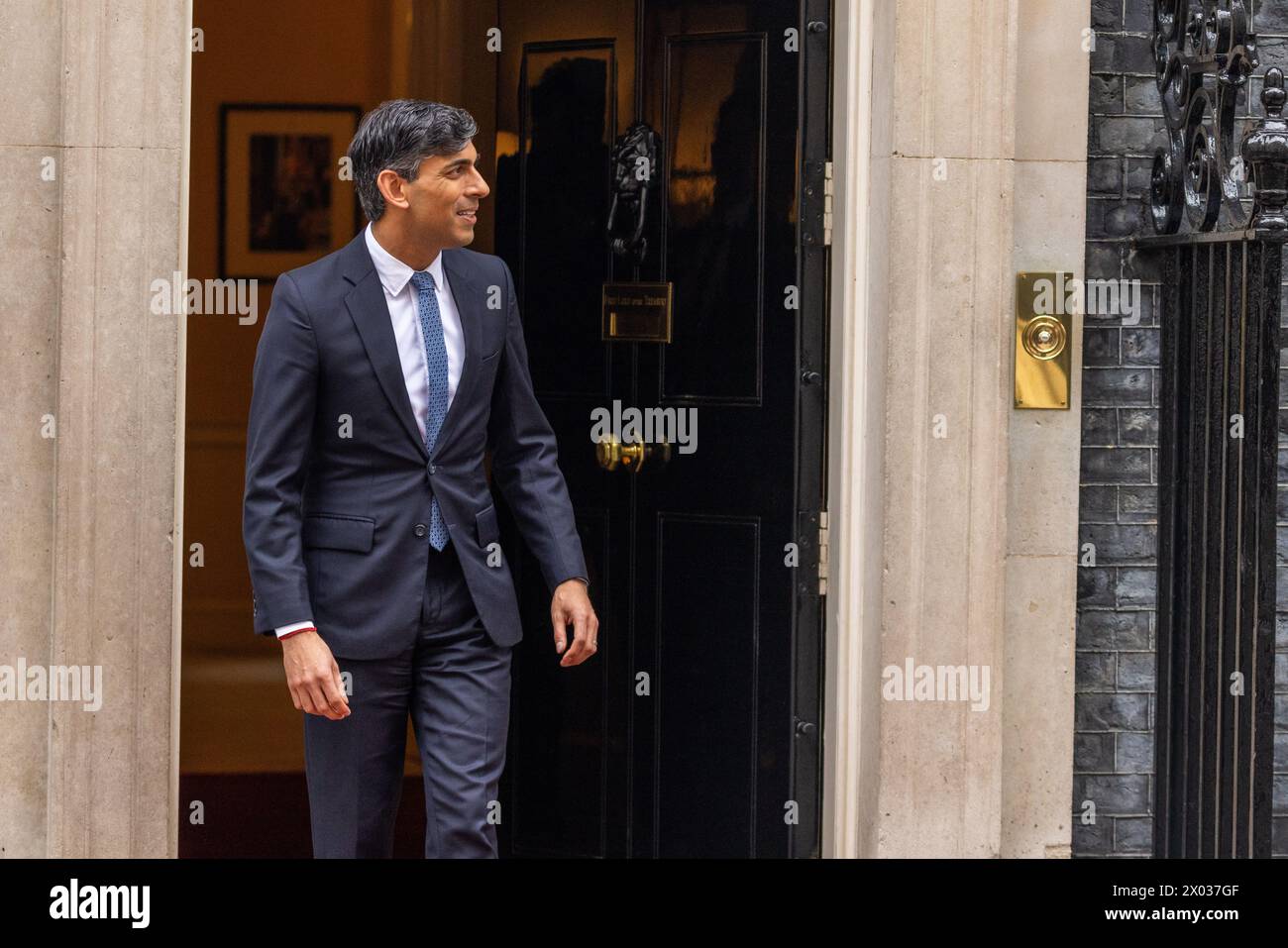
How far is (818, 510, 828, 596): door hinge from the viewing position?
495 centimetres

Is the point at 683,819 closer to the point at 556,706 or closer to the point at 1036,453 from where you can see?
the point at 556,706

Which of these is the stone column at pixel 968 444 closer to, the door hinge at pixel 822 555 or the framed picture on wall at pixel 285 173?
the door hinge at pixel 822 555

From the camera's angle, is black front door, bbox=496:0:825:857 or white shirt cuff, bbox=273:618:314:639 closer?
white shirt cuff, bbox=273:618:314:639

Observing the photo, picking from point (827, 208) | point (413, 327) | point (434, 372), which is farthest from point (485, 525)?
point (827, 208)

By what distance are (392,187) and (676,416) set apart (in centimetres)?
173

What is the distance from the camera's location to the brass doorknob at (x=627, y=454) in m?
5.25

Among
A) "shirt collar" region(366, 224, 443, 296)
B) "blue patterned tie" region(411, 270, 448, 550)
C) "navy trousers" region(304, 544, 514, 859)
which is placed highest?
"shirt collar" region(366, 224, 443, 296)

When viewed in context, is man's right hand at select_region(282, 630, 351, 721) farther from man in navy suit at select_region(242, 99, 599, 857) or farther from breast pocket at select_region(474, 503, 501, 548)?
breast pocket at select_region(474, 503, 501, 548)

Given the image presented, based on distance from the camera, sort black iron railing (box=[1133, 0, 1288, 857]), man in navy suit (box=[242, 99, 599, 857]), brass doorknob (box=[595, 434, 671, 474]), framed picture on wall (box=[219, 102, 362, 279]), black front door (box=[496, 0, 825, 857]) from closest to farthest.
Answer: man in navy suit (box=[242, 99, 599, 857])
black iron railing (box=[1133, 0, 1288, 857])
black front door (box=[496, 0, 825, 857])
brass doorknob (box=[595, 434, 671, 474])
framed picture on wall (box=[219, 102, 362, 279])

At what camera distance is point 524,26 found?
17.9 feet

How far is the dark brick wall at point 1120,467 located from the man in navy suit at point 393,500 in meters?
1.82

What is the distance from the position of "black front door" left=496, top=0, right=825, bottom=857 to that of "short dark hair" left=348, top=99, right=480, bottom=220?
1515 mm

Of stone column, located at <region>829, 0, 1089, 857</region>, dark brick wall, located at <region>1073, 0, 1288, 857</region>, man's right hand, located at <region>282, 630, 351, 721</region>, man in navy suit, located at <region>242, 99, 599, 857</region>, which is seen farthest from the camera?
dark brick wall, located at <region>1073, 0, 1288, 857</region>

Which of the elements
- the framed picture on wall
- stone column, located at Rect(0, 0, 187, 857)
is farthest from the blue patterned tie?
the framed picture on wall
